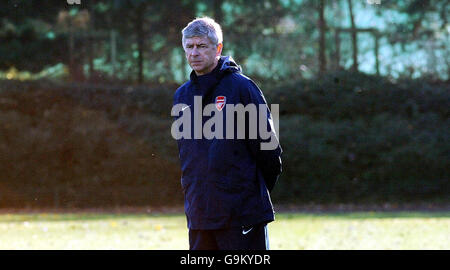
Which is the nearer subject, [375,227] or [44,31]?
[375,227]

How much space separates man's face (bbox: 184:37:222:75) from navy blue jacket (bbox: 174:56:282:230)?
0.05 m

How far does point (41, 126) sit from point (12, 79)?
168 centimetres

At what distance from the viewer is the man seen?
457cm

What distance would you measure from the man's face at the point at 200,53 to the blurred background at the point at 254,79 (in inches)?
470

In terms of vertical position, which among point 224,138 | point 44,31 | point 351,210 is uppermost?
point 44,31

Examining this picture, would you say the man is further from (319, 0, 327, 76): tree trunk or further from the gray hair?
(319, 0, 327, 76): tree trunk

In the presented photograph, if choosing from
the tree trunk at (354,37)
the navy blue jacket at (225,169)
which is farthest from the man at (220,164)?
the tree trunk at (354,37)

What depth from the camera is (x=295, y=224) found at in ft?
40.8

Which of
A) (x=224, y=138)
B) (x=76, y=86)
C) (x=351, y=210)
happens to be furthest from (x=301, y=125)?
(x=224, y=138)

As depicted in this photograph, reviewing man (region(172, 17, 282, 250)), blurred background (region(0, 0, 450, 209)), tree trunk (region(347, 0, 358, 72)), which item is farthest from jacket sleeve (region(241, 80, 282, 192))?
tree trunk (region(347, 0, 358, 72))

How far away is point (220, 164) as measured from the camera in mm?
4547

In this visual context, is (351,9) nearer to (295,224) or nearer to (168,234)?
(295,224)

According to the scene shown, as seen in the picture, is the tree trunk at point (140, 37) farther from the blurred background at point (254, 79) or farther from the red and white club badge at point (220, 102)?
the red and white club badge at point (220, 102)

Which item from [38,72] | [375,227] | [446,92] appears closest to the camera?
[375,227]
